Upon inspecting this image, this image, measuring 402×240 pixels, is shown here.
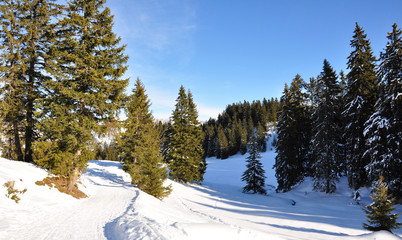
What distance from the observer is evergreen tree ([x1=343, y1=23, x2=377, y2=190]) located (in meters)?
19.6

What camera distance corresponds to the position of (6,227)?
646 centimetres

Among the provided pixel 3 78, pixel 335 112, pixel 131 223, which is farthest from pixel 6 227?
pixel 335 112

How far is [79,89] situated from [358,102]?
2471cm

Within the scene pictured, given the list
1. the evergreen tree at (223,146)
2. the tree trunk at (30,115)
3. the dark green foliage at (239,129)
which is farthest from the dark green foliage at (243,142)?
the tree trunk at (30,115)

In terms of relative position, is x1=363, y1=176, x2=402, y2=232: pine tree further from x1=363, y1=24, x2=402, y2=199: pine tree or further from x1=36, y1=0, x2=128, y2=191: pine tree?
x1=36, y1=0, x2=128, y2=191: pine tree

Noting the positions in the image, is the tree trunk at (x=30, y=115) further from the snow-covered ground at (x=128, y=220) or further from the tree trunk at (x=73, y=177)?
the tree trunk at (x=73, y=177)

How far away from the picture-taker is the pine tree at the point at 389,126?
51.4 ft

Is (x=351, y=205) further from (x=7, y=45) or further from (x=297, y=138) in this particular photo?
(x=7, y=45)

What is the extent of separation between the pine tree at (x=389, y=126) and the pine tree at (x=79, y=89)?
2076 cm

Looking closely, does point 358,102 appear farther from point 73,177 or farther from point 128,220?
point 73,177

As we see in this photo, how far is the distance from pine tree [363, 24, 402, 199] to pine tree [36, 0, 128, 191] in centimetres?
2076

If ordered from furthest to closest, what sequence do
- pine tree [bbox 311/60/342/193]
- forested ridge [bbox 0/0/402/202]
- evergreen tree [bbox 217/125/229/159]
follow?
evergreen tree [bbox 217/125/229/159], pine tree [bbox 311/60/342/193], forested ridge [bbox 0/0/402/202]

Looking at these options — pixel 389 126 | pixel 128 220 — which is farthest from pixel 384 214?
pixel 128 220

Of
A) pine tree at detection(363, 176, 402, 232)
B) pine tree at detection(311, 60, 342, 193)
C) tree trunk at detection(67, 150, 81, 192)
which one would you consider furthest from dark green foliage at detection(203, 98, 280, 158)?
tree trunk at detection(67, 150, 81, 192)
